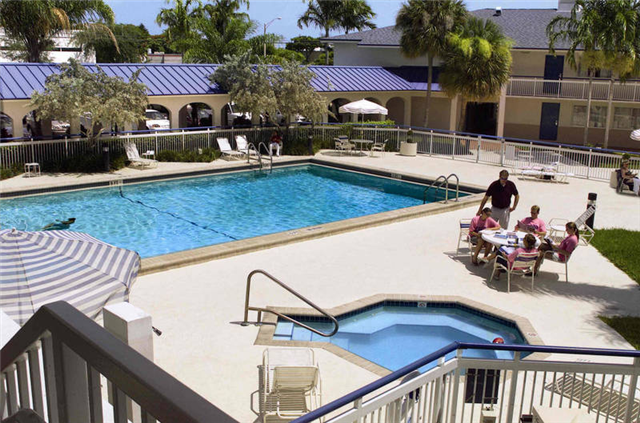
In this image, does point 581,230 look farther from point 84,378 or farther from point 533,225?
point 84,378

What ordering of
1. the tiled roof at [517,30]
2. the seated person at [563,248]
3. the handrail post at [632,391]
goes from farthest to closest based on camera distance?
the tiled roof at [517,30], the seated person at [563,248], the handrail post at [632,391]

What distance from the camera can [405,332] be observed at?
10.0 meters

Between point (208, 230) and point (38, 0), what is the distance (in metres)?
15.8

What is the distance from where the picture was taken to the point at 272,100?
86.0 feet

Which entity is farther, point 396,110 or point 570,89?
point 396,110

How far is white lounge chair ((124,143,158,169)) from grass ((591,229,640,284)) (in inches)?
611

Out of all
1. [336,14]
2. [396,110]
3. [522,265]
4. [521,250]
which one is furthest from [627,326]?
[336,14]

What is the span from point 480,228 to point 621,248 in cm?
361

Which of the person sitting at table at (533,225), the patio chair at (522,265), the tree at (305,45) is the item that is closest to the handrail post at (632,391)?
the patio chair at (522,265)

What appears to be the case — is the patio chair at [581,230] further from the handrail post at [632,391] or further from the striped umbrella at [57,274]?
the striped umbrella at [57,274]

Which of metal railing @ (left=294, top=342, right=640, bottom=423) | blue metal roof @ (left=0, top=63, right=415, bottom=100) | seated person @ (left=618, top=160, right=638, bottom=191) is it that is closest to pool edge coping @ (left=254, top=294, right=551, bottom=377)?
metal railing @ (left=294, top=342, right=640, bottom=423)

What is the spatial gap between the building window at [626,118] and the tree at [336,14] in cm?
2957

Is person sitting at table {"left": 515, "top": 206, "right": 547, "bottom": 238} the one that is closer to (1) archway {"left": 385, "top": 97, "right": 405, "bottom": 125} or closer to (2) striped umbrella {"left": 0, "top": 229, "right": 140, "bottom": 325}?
(2) striped umbrella {"left": 0, "top": 229, "right": 140, "bottom": 325}

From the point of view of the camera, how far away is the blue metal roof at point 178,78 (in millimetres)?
22994
